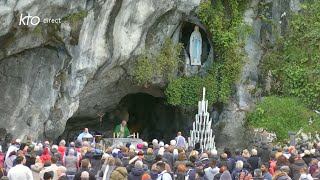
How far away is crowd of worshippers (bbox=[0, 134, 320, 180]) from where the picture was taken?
671 inches

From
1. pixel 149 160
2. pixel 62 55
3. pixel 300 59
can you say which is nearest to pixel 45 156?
pixel 149 160

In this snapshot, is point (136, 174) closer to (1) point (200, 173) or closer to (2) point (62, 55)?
(1) point (200, 173)

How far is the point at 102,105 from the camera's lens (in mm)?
33656

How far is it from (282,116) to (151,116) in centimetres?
738

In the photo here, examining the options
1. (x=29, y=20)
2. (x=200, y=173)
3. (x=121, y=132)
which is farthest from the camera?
(x=121, y=132)

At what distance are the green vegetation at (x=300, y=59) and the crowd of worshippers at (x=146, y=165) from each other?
10157mm

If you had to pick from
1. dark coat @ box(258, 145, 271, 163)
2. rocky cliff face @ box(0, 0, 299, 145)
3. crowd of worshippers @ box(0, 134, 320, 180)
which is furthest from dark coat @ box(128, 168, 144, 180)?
rocky cliff face @ box(0, 0, 299, 145)

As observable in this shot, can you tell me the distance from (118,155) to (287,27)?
49.2 ft

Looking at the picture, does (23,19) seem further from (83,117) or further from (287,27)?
(287,27)

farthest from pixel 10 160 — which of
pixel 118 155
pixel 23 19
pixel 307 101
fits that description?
pixel 307 101

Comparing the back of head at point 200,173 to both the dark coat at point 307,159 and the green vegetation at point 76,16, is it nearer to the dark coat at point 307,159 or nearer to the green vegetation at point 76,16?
the dark coat at point 307,159

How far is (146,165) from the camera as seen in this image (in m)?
18.7

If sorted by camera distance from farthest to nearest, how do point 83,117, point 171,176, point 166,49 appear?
1. point 83,117
2. point 166,49
3. point 171,176

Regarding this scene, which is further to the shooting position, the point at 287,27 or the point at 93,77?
the point at 287,27
